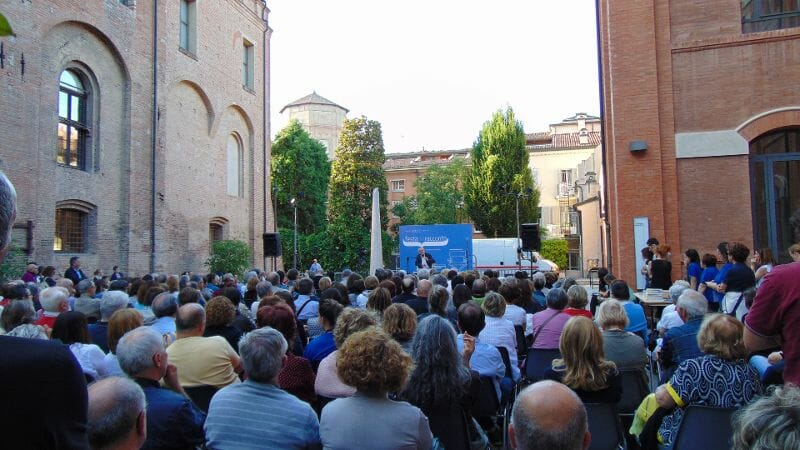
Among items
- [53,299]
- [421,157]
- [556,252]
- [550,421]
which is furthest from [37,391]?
[421,157]

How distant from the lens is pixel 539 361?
18.6ft

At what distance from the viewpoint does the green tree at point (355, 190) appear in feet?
132

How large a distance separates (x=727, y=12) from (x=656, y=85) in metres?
2.04

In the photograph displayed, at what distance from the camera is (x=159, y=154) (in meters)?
21.9

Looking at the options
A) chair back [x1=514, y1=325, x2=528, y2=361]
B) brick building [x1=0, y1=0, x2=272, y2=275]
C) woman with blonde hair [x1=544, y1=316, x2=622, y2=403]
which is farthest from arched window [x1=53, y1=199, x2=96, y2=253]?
woman with blonde hair [x1=544, y1=316, x2=622, y2=403]

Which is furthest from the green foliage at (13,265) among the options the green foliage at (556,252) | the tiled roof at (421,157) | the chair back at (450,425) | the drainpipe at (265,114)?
the tiled roof at (421,157)

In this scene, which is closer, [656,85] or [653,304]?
[653,304]

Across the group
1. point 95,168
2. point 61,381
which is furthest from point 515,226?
point 61,381

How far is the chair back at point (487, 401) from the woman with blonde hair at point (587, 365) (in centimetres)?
98

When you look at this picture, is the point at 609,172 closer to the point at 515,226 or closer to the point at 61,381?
the point at 61,381

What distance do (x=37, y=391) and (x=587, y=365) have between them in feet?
11.2

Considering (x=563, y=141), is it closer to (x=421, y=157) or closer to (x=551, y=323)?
(x=421, y=157)

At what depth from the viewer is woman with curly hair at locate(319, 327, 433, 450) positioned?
3.14 metres

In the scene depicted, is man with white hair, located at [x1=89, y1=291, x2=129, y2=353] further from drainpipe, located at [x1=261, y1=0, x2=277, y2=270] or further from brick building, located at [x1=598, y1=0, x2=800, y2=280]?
drainpipe, located at [x1=261, y1=0, x2=277, y2=270]
